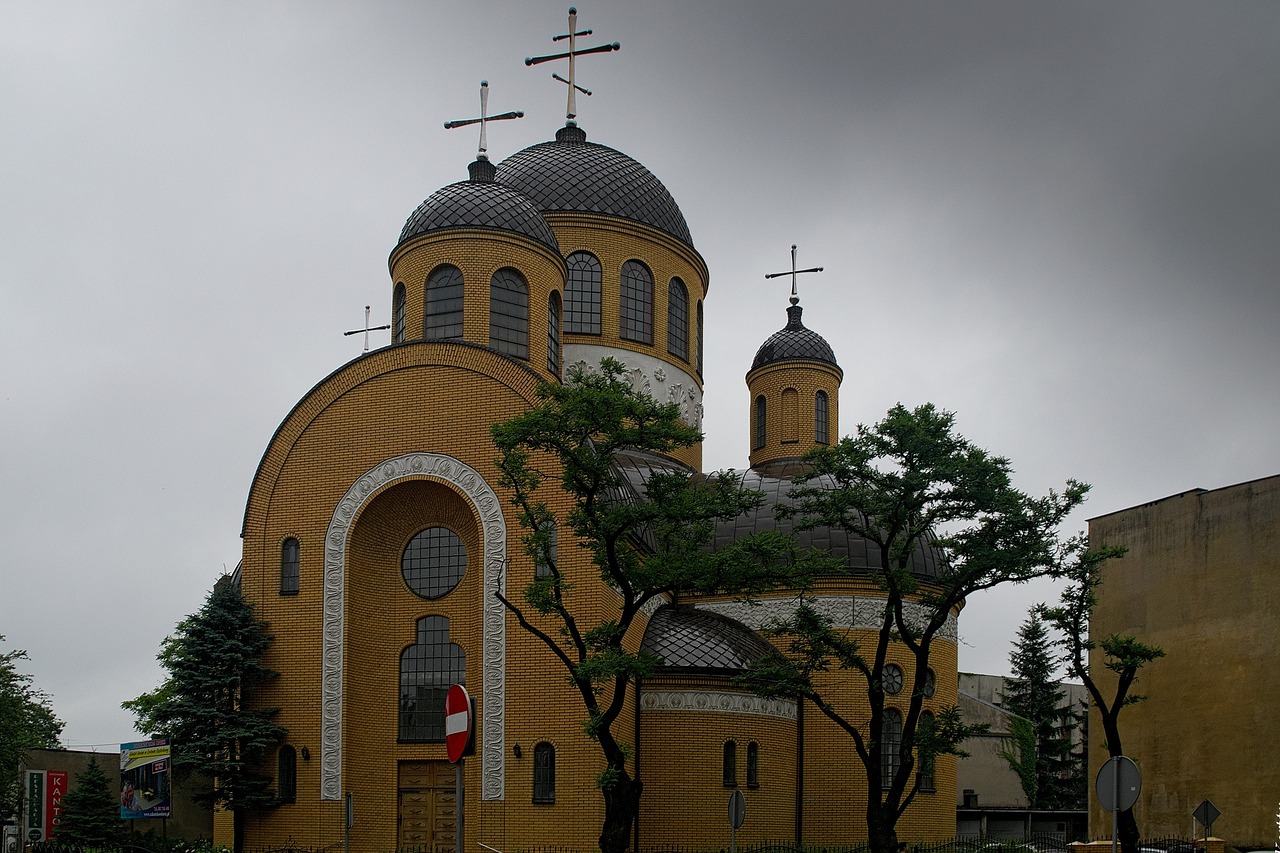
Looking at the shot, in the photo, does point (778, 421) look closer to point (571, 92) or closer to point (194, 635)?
point (571, 92)

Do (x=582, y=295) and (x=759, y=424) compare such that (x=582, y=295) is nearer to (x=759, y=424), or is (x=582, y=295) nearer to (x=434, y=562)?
(x=759, y=424)

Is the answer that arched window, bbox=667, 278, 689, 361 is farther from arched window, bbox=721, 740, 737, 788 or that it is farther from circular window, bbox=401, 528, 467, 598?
arched window, bbox=721, 740, 737, 788

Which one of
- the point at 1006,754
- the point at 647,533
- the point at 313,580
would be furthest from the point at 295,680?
the point at 1006,754

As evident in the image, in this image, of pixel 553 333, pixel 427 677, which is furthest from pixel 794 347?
pixel 427 677

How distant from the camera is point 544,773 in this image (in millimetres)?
24016

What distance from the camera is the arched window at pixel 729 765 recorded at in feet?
85.0

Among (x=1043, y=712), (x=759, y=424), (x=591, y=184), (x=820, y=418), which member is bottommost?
(x=1043, y=712)

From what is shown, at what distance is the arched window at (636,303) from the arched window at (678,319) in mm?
675

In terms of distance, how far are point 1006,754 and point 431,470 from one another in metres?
26.3

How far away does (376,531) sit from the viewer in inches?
1038

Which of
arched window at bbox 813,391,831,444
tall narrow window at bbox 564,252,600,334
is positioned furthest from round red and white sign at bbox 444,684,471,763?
arched window at bbox 813,391,831,444

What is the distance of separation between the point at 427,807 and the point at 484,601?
155 inches

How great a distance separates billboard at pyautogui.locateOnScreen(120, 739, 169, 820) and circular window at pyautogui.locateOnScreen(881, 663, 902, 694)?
48.3 feet

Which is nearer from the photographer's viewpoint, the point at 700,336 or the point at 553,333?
the point at 553,333
